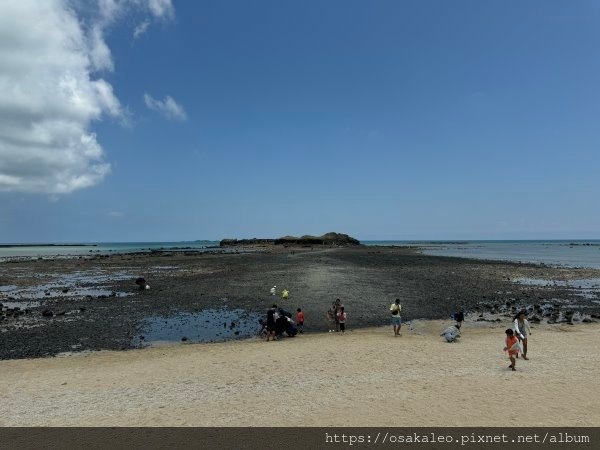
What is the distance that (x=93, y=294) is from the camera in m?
34.5

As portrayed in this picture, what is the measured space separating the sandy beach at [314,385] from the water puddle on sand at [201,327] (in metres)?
2.46

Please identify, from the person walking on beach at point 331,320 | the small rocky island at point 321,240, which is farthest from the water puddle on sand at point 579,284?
the small rocky island at point 321,240

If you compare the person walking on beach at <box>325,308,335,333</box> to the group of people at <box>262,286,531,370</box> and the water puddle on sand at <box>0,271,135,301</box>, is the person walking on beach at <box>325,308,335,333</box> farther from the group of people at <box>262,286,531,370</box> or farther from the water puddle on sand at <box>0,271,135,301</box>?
the water puddle on sand at <box>0,271,135,301</box>

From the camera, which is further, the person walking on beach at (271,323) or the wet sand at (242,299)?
the wet sand at (242,299)

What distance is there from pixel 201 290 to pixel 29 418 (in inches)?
1007

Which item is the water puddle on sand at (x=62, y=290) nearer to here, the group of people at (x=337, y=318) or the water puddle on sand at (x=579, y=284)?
the group of people at (x=337, y=318)

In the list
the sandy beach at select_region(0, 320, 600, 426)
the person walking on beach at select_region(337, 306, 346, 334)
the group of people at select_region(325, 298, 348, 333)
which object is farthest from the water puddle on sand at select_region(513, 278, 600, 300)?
the person walking on beach at select_region(337, 306, 346, 334)

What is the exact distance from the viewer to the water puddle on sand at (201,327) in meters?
19.8

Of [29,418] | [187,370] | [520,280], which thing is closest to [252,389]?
[187,370]

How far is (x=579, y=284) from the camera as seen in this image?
128ft

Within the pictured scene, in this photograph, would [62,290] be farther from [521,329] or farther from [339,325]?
[521,329]

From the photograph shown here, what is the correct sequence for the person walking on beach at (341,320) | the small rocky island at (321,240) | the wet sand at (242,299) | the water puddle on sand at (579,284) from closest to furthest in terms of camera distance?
the person walking on beach at (341,320), the wet sand at (242,299), the water puddle on sand at (579,284), the small rocky island at (321,240)

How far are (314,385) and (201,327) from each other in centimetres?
1191

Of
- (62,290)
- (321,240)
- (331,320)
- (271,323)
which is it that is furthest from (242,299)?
(321,240)
